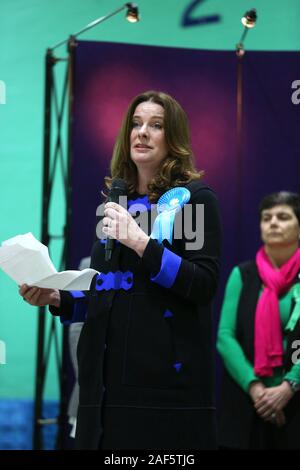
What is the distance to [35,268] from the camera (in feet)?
7.49

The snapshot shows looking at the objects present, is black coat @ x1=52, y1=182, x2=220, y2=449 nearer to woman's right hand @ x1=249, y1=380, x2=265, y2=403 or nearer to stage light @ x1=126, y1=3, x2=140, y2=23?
woman's right hand @ x1=249, y1=380, x2=265, y2=403

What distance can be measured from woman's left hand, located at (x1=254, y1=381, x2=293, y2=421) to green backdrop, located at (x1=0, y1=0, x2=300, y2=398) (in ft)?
6.54

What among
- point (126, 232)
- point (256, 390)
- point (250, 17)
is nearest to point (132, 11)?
point (250, 17)

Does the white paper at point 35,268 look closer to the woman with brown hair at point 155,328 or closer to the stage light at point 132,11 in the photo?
the woman with brown hair at point 155,328

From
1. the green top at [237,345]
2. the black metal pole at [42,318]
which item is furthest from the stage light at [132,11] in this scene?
the green top at [237,345]

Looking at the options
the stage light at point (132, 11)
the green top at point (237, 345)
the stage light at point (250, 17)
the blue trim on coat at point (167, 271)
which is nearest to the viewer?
the blue trim on coat at point (167, 271)

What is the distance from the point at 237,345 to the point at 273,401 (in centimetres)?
41

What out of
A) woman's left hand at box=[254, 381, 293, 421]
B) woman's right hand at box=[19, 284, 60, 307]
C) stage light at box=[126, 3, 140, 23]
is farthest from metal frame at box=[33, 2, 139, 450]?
woman's right hand at box=[19, 284, 60, 307]

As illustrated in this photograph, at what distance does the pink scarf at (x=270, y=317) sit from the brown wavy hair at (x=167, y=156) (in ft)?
6.03

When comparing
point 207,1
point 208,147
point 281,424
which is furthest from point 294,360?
point 207,1

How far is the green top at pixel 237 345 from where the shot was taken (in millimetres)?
4129

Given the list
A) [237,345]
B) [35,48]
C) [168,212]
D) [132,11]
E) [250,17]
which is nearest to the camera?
[168,212]

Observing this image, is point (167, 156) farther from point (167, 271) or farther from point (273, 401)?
point (273, 401)
